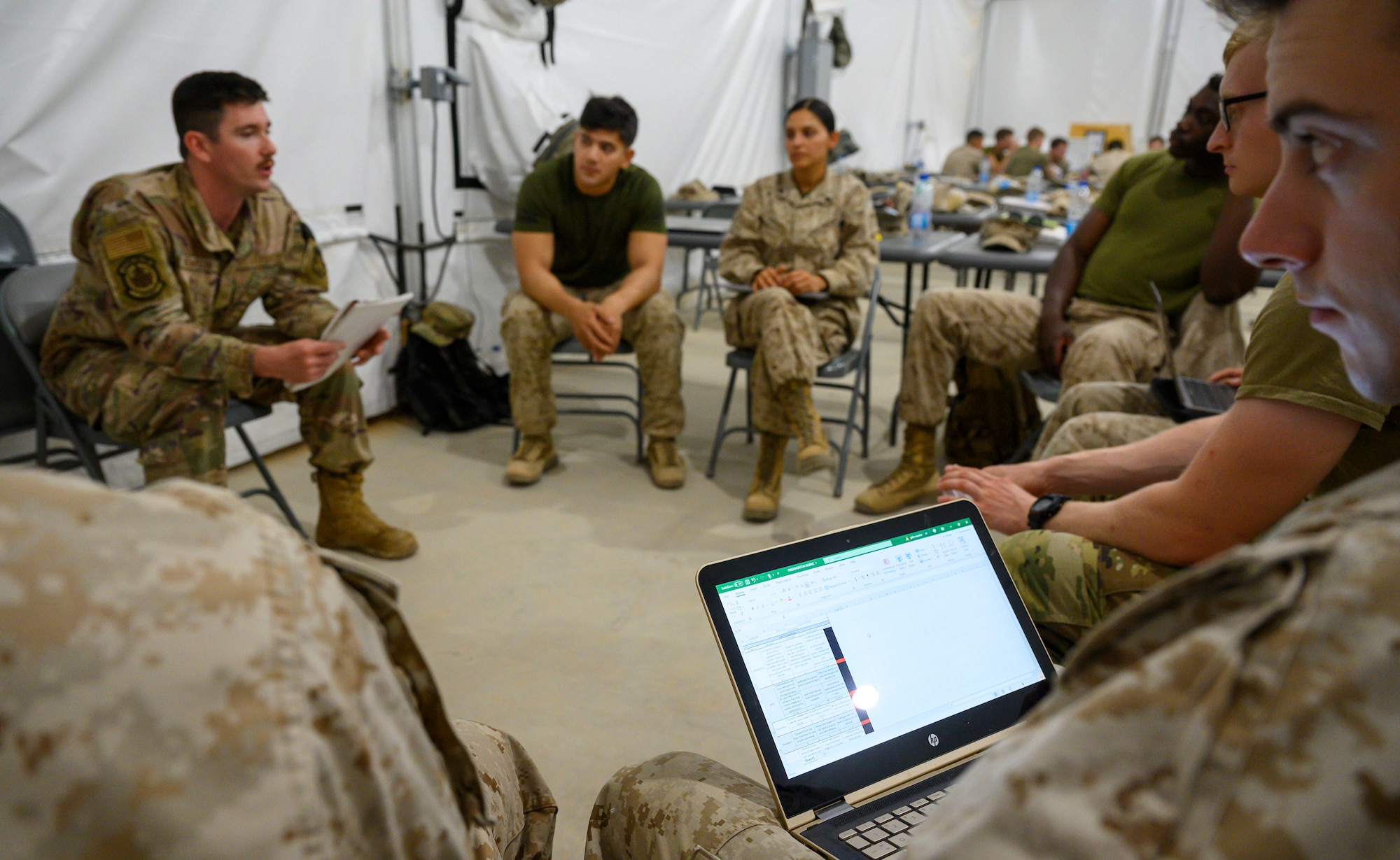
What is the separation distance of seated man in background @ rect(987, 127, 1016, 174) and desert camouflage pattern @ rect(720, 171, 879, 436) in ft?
20.0

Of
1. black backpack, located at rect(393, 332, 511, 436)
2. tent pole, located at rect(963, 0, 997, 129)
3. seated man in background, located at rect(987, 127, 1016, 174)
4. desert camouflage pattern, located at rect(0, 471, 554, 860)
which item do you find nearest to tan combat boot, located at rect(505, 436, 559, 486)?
black backpack, located at rect(393, 332, 511, 436)

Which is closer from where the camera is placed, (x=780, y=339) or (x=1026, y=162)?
(x=780, y=339)

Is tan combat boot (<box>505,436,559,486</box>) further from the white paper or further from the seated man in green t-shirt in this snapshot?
the white paper

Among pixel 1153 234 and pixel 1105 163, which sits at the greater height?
pixel 1105 163

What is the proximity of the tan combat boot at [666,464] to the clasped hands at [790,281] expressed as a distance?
63 cm

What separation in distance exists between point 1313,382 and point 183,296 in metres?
2.30

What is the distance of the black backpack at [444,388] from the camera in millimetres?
3562

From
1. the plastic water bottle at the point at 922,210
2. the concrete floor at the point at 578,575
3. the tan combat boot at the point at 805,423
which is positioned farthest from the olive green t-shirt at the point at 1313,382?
the plastic water bottle at the point at 922,210

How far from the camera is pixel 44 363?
82.4 inches

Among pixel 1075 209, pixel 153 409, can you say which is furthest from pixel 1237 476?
pixel 1075 209

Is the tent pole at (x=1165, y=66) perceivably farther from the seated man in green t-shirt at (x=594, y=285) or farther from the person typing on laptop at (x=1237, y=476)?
the person typing on laptop at (x=1237, y=476)

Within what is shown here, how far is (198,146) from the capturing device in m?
2.18

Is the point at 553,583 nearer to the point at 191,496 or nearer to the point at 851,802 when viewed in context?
the point at 851,802

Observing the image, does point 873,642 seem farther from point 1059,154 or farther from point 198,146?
point 1059,154
